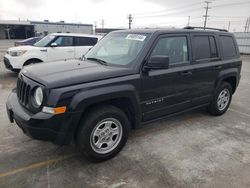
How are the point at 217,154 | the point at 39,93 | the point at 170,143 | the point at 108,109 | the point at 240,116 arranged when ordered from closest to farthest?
the point at 39,93, the point at 108,109, the point at 217,154, the point at 170,143, the point at 240,116

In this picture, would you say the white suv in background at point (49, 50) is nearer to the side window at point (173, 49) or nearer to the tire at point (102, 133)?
the side window at point (173, 49)

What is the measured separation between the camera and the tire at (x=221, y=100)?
5000 mm

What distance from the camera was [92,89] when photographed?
294 centimetres

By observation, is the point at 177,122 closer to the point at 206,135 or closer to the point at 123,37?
the point at 206,135

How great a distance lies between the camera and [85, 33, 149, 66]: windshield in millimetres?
3621

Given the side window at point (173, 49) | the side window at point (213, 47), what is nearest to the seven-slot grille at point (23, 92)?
the side window at point (173, 49)

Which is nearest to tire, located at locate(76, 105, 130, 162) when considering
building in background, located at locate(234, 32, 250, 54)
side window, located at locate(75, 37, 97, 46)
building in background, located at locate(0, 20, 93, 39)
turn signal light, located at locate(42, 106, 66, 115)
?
turn signal light, located at locate(42, 106, 66, 115)

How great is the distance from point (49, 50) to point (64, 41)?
0.79 m

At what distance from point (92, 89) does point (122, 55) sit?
1.07 m

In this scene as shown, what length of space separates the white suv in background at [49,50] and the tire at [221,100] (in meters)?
6.15

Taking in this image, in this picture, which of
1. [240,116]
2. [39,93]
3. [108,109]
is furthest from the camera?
[240,116]

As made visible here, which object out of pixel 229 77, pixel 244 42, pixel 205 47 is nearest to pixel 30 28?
pixel 244 42

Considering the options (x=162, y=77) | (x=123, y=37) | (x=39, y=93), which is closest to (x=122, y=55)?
(x=123, y=37)

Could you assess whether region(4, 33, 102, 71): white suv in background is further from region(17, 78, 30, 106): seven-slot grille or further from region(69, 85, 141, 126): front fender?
region(69, 85, 141, 126): front fender
